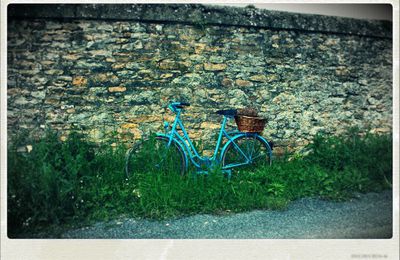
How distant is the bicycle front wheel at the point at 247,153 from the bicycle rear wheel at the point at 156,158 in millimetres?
794

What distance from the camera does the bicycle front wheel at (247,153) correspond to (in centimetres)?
472

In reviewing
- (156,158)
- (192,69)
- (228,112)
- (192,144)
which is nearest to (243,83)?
(228,112)

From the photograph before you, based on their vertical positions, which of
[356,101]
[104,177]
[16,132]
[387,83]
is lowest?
[104,177]

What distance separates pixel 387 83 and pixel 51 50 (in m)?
6.23

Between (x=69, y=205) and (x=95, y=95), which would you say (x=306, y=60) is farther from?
(x=69, y=205)

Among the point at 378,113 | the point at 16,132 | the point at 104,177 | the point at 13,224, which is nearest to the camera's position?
the point at 13,224

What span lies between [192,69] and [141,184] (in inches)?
85.3

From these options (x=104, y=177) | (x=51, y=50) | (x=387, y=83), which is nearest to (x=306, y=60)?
(x=387, y=83)

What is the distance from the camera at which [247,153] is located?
4801 mm

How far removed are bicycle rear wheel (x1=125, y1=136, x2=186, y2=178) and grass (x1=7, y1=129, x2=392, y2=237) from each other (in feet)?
0.29

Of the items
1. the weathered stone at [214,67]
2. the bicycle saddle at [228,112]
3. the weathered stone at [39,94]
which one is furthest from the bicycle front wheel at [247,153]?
the weathered stone at [39,94]

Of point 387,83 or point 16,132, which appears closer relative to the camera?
point 16,132

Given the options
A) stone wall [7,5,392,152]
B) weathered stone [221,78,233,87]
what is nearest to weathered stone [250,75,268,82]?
stone wall [7,5,392,152]

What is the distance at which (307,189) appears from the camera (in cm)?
425
